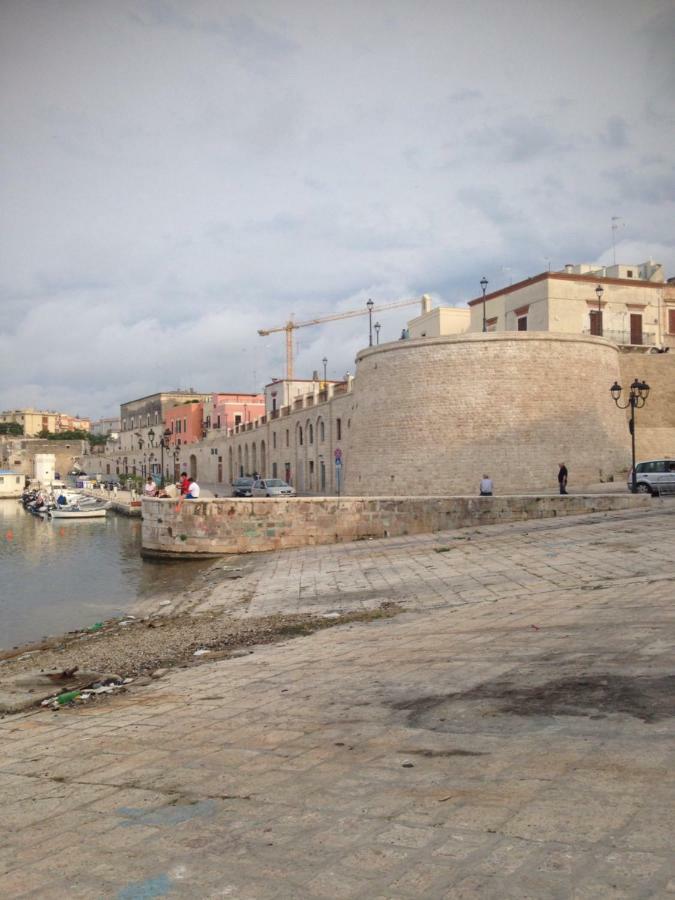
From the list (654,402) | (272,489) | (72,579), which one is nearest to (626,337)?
(654,402)

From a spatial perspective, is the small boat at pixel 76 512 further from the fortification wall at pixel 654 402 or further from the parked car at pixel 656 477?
the parked car at pixel 656 477

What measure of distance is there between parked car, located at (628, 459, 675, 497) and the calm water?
15.1 metres

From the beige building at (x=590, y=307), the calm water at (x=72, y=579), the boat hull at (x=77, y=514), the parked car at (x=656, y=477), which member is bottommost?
the calm water at (x=72, y=579)

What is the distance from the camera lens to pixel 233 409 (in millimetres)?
73875

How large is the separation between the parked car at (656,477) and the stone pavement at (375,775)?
60.5 feet

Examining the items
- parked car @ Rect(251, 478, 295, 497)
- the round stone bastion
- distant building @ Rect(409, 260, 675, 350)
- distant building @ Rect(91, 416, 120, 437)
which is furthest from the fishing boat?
distant building @ Rect(91, 416, 120, 437)

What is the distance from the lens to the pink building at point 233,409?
73.9 m

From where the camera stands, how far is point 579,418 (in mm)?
29875

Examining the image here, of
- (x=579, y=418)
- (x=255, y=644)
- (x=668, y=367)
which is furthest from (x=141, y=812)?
(x=668, y=367)

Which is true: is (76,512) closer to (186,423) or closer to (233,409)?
(233,409)

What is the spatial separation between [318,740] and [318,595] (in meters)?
9.08

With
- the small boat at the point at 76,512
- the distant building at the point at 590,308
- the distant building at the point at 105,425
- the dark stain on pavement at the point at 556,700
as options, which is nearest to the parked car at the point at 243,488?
the small boat at the point at 76,512

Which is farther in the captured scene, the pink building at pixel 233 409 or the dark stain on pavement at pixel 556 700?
the pink building at pixel 233 409

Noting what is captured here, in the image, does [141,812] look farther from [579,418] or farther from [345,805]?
[579,418]
